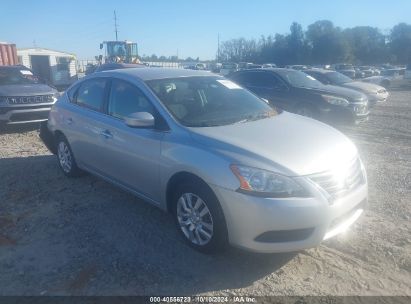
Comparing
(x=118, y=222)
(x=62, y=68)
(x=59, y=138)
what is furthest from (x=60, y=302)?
(x=62, y=68)

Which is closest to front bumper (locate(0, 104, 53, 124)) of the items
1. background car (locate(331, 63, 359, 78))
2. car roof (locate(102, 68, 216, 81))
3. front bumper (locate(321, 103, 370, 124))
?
car roof (locate(102, 68, 216, 81))

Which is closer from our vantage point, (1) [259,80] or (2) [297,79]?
(2) [297,79]

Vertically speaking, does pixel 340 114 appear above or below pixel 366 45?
below

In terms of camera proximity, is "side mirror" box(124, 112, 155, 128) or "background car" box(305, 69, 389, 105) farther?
"background car" box(305, 69, 389, 105)

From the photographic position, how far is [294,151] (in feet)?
10.8

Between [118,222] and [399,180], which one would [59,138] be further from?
[399,180]

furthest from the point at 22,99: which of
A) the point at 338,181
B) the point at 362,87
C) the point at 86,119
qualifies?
the point at 362,87

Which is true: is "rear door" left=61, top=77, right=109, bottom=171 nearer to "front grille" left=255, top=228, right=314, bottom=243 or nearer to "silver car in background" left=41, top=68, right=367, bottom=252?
"silver car in background" left=41, top=68, right=367, bottom=252

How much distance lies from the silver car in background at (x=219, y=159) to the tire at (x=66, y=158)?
0.57 m

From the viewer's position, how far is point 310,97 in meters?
9.33

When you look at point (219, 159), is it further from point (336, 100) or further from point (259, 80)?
point (259, 80)

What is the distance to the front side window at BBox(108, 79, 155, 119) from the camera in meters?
4.12

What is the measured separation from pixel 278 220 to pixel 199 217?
810mm

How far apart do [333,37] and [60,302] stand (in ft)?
290
